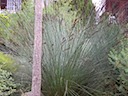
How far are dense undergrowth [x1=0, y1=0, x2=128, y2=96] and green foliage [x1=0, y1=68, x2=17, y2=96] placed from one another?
0.15 meters

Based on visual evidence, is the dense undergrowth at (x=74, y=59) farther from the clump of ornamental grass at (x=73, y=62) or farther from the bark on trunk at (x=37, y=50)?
the bark on trunk at (x=37, y=50)

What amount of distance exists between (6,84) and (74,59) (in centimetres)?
85

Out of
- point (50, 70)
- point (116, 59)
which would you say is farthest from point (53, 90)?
point (116, 59)

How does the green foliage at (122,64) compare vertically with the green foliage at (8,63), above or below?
below

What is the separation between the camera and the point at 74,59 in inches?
165

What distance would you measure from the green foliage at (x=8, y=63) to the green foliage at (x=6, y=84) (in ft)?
0.95

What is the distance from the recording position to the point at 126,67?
3969mm

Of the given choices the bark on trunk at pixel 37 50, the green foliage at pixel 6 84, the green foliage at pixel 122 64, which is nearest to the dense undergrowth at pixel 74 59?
the green foliage at pixel 122 64

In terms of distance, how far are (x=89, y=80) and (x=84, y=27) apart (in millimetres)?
720

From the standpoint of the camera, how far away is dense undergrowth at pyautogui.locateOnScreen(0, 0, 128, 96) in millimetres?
4172

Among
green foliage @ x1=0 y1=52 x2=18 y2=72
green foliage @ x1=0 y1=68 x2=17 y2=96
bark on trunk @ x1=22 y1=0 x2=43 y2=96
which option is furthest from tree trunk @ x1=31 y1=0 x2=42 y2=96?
green foliage @ x1=0 y1=52 x2=18 y2=72

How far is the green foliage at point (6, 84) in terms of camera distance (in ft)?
13.2

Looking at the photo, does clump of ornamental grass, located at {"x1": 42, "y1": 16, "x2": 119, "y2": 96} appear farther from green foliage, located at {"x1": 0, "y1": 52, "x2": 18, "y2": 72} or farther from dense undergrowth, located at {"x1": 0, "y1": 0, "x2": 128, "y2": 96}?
green foliage, located at {"x1": 0, "y1": 52, "x2": 18, "y2": 72}

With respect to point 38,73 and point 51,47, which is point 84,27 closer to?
point 51,47
